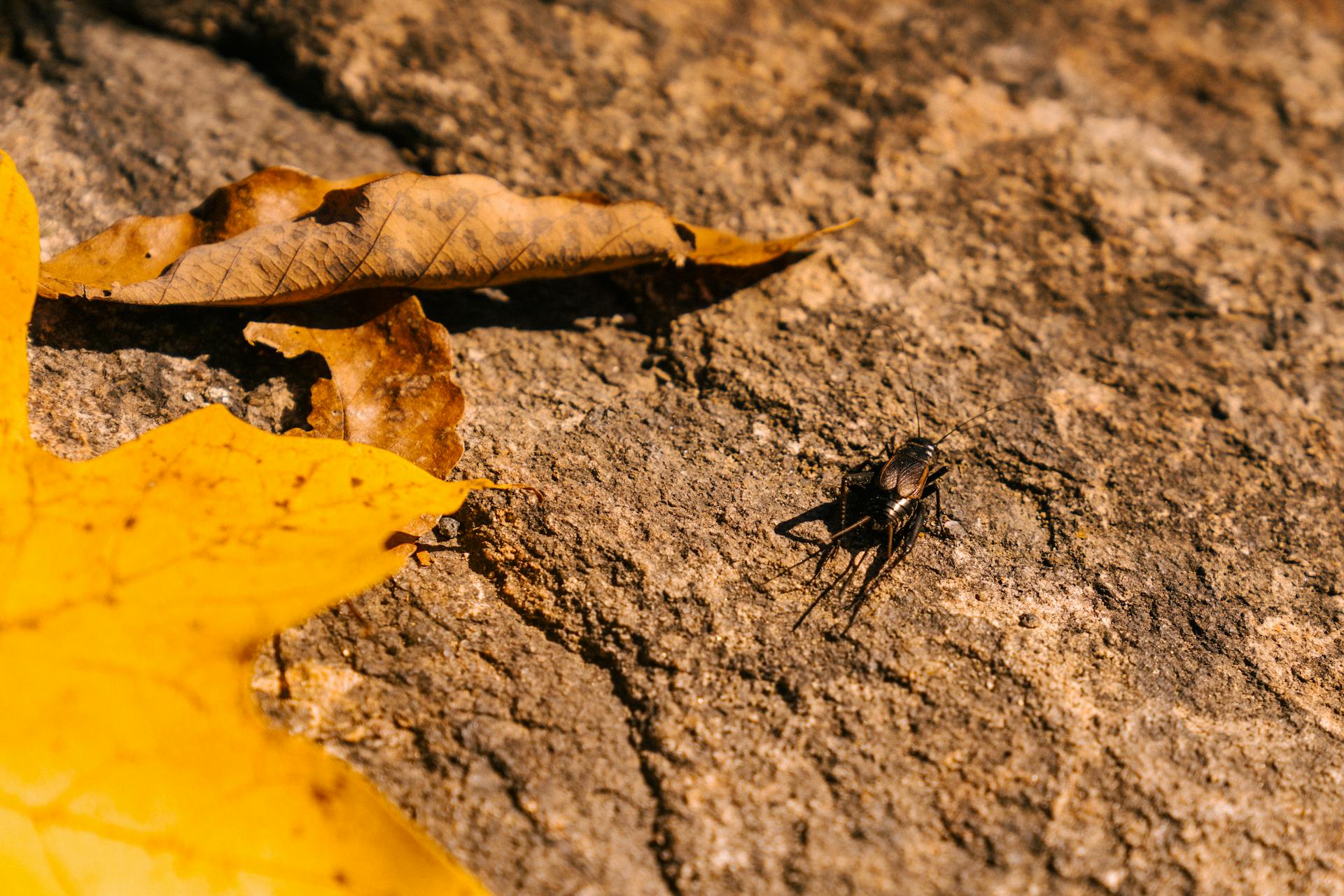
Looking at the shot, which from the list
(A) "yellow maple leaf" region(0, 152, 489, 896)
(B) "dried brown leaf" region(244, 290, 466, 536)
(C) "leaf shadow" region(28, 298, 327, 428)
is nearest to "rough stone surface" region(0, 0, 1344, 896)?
(C) "leaf shadow" region(28, 298, 327, 428)

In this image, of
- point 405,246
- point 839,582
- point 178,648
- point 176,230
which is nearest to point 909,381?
point 839,582

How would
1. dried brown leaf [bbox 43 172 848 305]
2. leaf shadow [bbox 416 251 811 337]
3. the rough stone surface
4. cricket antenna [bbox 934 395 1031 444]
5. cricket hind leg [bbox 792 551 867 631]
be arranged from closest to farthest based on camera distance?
1. the rough stone surface
2. cricket hind leg [bbox 792 551 867 631]
3. dried brown leaf [bbox 43 172 848 305]
4. cricket antenna [bbox 934 395 1031 444]
5. leaf shadow [bbox 416 251 811 337]

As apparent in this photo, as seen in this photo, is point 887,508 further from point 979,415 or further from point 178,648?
point 178,648

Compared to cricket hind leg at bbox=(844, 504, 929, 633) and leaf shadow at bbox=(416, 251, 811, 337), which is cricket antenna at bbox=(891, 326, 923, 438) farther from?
leaf shadow at bbox=(416, 251, 811, 337)

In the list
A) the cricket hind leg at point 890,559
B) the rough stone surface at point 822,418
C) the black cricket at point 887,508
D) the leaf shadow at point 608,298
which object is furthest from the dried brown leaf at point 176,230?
the cricket hind leg at point 890,559

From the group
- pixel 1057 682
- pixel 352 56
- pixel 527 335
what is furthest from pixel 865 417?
pixel 352 56

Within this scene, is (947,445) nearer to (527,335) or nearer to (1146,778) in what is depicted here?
(1146,778)

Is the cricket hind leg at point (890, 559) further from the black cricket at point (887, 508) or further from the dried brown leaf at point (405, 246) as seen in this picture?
the dried brown leaf at point (405, 246)
